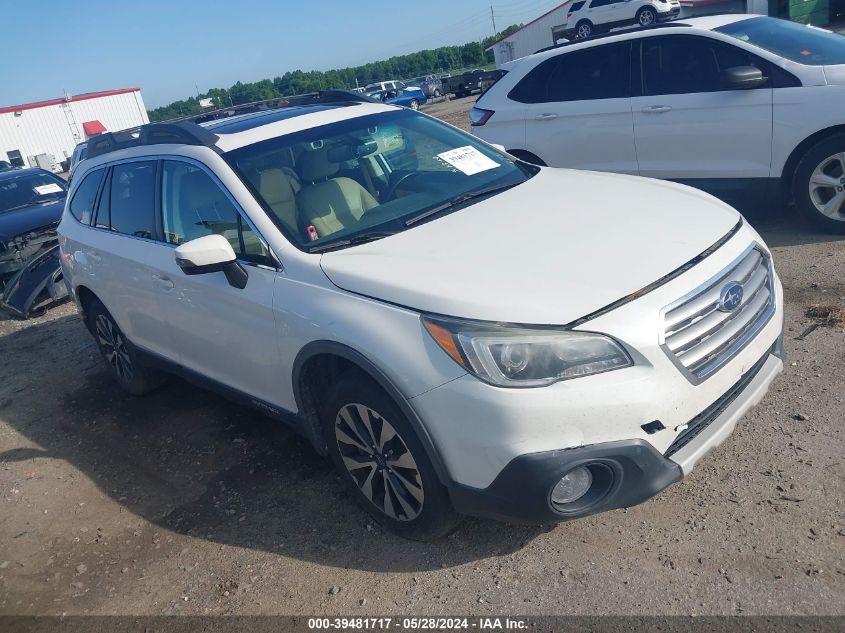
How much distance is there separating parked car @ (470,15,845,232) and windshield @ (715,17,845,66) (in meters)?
0.01

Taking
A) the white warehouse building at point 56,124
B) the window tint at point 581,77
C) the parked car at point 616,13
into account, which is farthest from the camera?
the white warehouse building at point 56,124

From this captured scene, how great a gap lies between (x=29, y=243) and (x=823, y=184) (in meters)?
8.97

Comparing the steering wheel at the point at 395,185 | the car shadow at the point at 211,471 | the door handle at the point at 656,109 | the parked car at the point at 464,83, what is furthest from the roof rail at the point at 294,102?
the parked car at the point at 464,83

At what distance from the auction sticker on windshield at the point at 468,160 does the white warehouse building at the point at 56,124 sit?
51865 mm

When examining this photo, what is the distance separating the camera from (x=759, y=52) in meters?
5.77

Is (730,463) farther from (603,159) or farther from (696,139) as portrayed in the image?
(603,159)

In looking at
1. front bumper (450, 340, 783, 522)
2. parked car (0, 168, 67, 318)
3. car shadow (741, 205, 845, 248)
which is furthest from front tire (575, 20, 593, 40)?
front bumper (450, 340, 783, 522)

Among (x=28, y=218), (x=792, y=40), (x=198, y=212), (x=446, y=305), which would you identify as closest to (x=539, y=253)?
(x=446, y=305)

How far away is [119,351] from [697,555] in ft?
13.9

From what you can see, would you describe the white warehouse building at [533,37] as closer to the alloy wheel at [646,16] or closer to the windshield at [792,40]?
the alloy wheel at [646,16]

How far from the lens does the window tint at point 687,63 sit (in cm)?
589

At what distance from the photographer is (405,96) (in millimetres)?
39844

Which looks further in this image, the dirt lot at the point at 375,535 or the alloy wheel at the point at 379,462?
the alloy wheel at the point at 379,462

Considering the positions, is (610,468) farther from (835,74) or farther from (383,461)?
(835,74)
